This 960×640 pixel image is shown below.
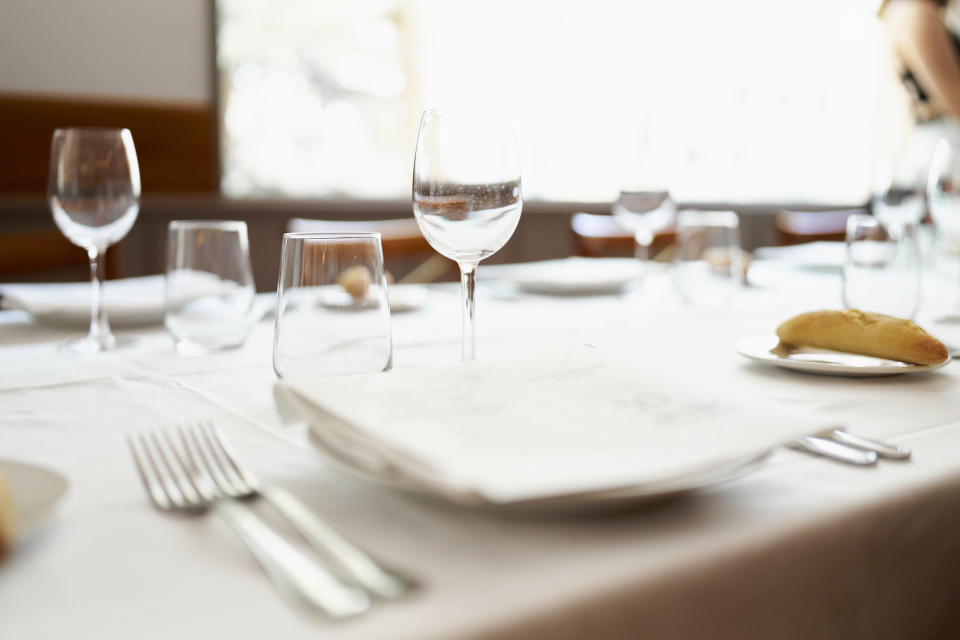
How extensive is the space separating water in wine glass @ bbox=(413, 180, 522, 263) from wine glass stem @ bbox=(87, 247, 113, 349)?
0.51m

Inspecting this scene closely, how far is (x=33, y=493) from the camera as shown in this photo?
0.48 meters

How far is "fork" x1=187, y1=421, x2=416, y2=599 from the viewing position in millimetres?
407

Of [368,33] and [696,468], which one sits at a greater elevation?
[368,33]

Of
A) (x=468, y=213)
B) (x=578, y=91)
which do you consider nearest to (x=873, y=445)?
(x=468, y=213)

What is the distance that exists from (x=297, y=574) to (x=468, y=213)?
43 cm

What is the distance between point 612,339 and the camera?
1.19m

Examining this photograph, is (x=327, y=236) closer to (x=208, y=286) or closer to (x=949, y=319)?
(x=208, y=286)

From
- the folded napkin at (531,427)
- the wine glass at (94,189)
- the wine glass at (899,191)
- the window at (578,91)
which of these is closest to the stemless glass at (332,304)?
the folded napkin at (531,427)

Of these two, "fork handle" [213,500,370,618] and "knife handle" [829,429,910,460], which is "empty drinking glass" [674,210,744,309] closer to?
"knife handle" [829,429,910,460]

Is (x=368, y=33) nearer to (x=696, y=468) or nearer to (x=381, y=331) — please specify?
(x=381, y=331)

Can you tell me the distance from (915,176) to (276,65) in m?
2.52

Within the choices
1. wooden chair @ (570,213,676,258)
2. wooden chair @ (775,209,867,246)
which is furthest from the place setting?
wooden chair @ (775,209,867,246)

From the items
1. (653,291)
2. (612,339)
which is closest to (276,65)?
(653,291)

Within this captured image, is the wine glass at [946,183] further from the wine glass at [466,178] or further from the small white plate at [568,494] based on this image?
the small white plate at [568,494]
